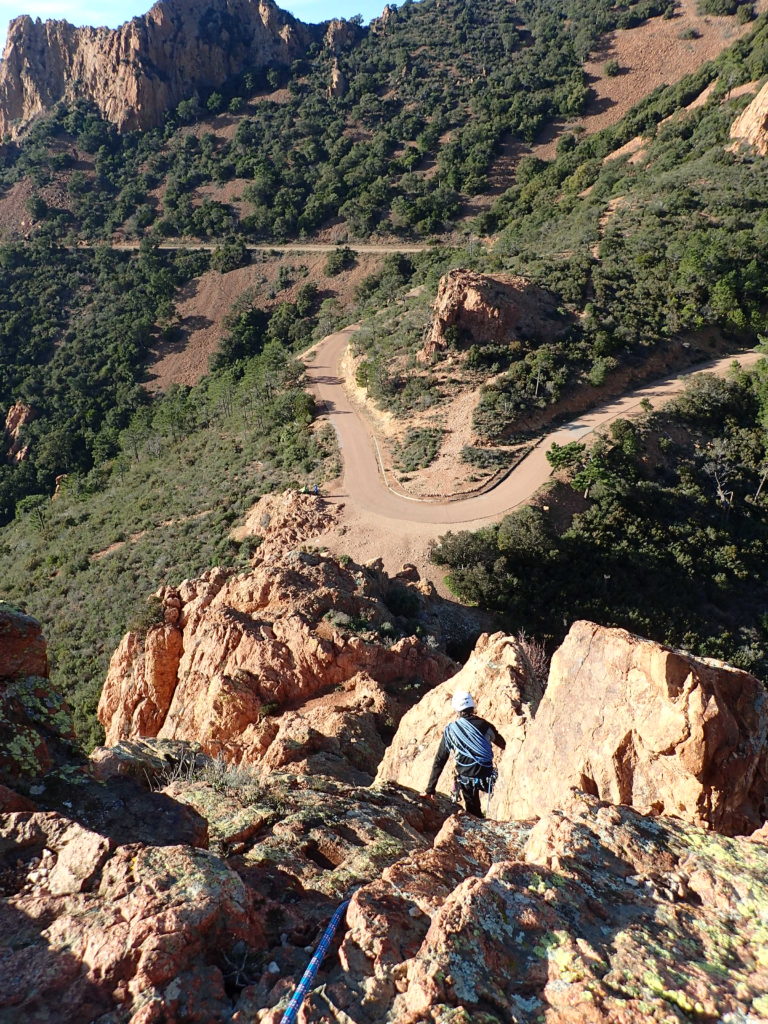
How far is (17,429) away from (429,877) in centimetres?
6821

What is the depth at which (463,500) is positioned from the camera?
29531 millimetres

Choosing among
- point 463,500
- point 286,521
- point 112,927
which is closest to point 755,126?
point 463,500

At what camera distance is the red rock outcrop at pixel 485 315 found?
35.8 m

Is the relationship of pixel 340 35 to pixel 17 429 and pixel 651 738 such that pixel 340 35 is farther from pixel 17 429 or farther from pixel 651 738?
pixel 651 738

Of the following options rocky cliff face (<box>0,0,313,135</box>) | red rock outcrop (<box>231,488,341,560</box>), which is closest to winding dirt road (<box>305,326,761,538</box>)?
red rock outcrop (<box>231,488,341,560</box>)

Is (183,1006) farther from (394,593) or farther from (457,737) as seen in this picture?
(394,593)

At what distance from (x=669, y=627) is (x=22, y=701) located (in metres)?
23.7

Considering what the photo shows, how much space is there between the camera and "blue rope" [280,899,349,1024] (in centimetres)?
399

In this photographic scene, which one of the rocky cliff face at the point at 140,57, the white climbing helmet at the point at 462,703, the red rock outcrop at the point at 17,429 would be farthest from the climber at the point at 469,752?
the rocky cliff face at the point at 140,57

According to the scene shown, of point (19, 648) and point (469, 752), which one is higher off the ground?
point (19, 648)

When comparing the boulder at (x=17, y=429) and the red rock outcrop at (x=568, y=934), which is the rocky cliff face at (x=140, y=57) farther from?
the red rock outcrop at (x=568, y=934)

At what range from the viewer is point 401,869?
5.54m

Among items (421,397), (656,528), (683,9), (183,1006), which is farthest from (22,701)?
(683,9)

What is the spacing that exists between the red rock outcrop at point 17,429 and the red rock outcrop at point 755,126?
7057 cm
